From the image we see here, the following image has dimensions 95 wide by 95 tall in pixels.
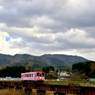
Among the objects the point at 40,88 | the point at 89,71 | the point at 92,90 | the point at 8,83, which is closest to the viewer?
the point at 92,90

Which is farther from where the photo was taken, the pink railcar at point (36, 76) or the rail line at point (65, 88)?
the pink railcar at point (36, 76)

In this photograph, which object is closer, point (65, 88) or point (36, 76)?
point (65, 88)

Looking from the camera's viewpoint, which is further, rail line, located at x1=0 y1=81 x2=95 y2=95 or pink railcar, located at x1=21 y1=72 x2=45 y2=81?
pink railcar, located at x1=21 y1=72 x2=45 y2=81

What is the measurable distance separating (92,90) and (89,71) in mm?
115101

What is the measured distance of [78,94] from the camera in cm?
2880

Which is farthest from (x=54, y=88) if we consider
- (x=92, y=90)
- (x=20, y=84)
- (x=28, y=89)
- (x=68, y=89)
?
(x=20, y=84)

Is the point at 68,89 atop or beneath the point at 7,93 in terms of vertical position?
atop

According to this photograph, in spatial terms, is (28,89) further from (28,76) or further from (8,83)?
(8,83)

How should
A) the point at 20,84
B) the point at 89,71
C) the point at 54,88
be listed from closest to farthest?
the point at 54,88 → the point at 20,84 → the point at 89,71

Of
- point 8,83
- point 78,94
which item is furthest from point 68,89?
point 8,83

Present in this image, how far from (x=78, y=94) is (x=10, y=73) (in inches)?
4550

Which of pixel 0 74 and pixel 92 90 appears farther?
pixel 0 74

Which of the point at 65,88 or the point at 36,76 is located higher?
the point at 36,76

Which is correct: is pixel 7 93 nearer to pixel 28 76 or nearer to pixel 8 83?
pixel 28 76
